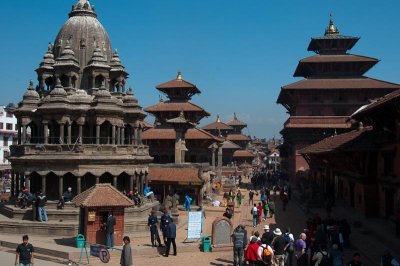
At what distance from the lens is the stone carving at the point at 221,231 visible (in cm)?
2072

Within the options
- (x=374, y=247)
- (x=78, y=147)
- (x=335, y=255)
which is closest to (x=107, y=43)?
(x=78, y=147)

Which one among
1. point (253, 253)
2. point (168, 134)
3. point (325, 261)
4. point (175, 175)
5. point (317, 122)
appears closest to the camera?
point (325, 261)

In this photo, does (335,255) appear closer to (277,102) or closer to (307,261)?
(307,261)

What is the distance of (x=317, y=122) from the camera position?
50844mm

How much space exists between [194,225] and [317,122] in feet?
107

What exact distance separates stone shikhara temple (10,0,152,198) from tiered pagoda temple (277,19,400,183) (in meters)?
23.3

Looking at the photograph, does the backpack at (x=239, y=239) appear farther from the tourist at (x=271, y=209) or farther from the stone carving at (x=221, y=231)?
the tourist at (x=271, y=209)

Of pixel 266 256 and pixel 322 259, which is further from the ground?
pixel 322 259

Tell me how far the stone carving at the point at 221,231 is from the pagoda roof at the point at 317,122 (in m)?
31.4

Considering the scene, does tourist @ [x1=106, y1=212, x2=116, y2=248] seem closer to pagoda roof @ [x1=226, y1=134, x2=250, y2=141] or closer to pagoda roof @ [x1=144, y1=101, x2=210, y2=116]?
pagoda roof @ [x1=144, y1=101, x2=210, y2=116]

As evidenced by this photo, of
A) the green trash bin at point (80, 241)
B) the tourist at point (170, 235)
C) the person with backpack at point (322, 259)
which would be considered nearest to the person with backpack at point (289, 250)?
the person with backpack at point (322, 259)

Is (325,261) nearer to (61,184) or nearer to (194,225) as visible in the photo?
(194,225)

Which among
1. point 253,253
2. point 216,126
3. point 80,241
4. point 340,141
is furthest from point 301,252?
point 216,126

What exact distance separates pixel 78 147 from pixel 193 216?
10.1 metres
